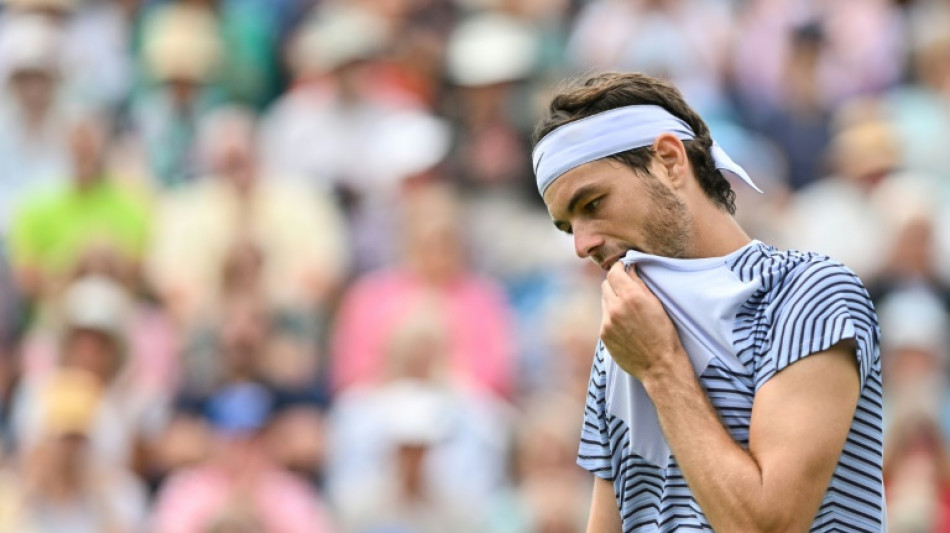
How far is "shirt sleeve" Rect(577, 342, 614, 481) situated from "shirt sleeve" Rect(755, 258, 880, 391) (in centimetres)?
42

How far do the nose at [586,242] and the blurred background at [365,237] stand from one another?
4.46 m

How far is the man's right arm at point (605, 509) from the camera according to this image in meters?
3.47

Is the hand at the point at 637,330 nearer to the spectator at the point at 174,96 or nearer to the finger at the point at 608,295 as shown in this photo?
the finger at the point at 608,295

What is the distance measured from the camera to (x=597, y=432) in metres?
3.48

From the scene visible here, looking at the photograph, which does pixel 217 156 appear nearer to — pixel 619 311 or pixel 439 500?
pixel 439 500

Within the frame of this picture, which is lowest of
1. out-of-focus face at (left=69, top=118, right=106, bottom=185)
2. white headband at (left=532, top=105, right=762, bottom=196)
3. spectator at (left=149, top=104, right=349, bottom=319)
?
spectator at (left=149, top=104, right=349, bottom=319)

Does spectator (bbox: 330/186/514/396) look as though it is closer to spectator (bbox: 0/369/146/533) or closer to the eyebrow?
spectator (bbox: 0/369/146/533)

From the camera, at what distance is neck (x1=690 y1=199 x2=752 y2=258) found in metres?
3.34

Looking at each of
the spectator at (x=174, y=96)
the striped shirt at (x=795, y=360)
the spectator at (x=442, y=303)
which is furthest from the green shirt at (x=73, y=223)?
the striped shirt at (x=795, y=360)

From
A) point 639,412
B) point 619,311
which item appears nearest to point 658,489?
point 639,412

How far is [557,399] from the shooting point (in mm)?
8141

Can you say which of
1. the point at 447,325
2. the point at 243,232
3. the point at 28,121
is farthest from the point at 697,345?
the point at 28,121

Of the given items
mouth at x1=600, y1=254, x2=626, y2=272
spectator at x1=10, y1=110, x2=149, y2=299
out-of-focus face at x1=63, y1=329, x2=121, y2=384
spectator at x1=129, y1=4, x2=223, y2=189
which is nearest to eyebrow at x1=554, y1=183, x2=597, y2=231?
mouth at x1=600, y1=254, x2=626, y2=272

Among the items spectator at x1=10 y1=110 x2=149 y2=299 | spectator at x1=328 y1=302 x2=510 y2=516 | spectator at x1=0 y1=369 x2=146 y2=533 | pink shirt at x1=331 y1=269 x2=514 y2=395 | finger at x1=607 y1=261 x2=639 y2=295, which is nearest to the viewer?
finger at x1=607 y1=261 x2=639 y2=295
